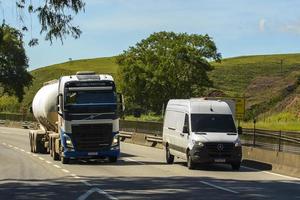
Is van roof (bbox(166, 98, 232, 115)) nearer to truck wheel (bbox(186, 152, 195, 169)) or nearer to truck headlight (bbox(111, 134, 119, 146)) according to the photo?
truck wheel (bbox(186, 152, 195, 169))

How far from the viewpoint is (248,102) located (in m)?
87.6

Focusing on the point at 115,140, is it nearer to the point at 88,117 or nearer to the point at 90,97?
the point at 88,117

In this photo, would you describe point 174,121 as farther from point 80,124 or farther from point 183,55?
point 183,55

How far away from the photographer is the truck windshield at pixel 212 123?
24438 mm

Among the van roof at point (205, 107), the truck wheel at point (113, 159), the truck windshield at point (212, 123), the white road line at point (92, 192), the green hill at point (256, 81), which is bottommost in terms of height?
the truck wheel at point (113, 159)

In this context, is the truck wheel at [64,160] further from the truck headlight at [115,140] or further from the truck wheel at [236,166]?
the truck wheel at [236,166]

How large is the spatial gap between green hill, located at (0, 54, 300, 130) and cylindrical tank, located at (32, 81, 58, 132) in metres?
37.2

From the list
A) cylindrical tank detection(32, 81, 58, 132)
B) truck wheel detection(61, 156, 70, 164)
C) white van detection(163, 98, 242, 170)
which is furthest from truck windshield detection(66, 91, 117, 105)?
cylindrical tank detection(32, 81, 58, 132)

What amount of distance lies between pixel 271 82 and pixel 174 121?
80712 mm

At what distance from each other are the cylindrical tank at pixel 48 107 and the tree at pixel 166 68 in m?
Result: 41.3

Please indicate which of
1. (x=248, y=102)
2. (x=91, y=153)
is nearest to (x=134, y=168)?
(x=91, y=153)

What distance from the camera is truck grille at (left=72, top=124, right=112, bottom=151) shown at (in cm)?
2686

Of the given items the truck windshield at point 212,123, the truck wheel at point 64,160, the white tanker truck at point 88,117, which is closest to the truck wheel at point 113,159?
the white tanker truck at point 88,117

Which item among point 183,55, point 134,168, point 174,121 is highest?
point 183,55
